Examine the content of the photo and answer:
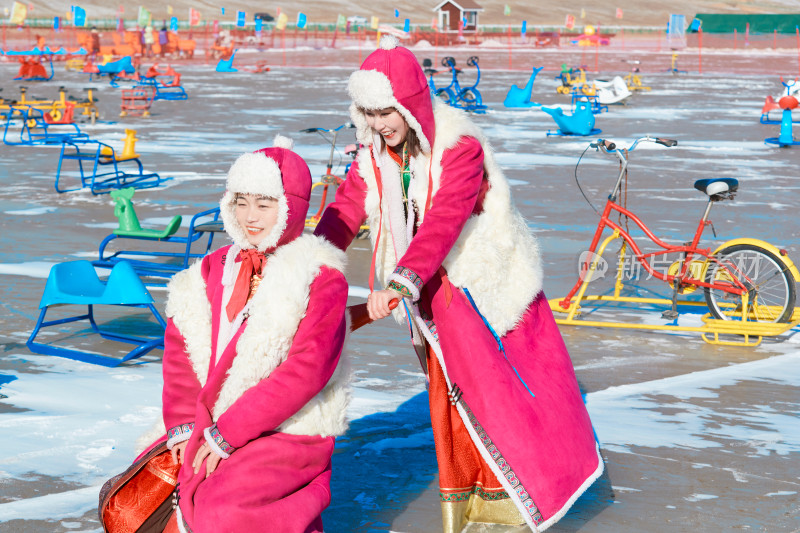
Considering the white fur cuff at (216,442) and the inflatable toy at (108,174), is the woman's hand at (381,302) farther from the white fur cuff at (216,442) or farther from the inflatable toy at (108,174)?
the inflatable toy at (108,174)

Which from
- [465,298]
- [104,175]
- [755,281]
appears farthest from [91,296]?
[104,175]

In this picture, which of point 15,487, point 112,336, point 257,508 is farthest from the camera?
point 112,336

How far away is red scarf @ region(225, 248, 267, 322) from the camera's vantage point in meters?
3.10

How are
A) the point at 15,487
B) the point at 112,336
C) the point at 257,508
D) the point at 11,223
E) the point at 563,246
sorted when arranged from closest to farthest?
the point at 257,508 < the point at 15,487 < the point at 112,336 < the point at 563,246 < the point at 11,223

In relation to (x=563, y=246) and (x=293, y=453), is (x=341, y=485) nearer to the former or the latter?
(x=293, y=453)

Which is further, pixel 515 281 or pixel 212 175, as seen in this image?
pixel 212 175

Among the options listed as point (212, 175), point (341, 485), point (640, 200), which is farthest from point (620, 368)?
point (212, 175)

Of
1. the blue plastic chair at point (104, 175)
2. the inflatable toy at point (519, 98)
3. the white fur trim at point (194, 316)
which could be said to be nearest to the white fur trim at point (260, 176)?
the white fur trim at point (194, 316)

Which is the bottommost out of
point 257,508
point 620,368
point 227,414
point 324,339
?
point 620,368

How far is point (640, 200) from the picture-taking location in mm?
11367

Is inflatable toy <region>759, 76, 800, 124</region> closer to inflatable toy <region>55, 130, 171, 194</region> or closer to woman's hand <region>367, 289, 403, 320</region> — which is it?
inflatable toy <region>55, 130, 171, 194</region>

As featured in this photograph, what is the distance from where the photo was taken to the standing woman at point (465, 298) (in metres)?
3.30

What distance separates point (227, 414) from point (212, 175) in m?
10.6

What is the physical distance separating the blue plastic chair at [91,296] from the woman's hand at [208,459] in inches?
110
